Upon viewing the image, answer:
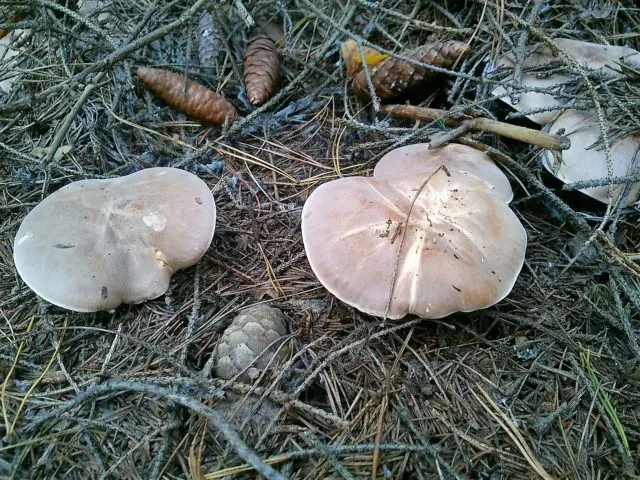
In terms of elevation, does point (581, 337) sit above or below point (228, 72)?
below

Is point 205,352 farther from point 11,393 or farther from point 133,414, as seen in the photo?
point 11,393

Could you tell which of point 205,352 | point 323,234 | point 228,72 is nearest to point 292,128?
point 228,72

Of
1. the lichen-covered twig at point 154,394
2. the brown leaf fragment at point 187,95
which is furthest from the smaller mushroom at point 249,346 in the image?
→ the brown leaf fragment at point 187,95

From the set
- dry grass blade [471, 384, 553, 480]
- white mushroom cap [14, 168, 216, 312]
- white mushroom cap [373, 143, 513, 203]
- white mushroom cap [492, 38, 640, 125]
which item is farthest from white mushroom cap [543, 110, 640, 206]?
white mushroom cap [14, 168, 216, 312]

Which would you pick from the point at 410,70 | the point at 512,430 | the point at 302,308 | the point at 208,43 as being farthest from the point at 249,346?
the point at 208,43

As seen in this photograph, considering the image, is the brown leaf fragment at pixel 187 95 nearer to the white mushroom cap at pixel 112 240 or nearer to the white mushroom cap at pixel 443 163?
the white mushroom cap at pixel 112 240

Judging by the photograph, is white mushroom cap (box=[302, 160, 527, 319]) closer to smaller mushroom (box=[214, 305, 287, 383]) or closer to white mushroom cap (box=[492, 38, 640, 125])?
smaller mushroom (box=[214, 305, 287, 383])
